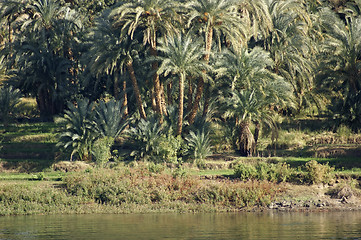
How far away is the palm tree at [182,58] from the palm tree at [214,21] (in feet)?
3.12

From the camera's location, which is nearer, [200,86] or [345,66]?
[200,86]

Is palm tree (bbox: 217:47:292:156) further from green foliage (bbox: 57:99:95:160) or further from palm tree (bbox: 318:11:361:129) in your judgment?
green foliage (bbox: 57:99:95:160)

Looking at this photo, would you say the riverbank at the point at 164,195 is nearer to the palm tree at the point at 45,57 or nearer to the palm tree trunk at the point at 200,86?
the palm tree trunk at the point at 200,86

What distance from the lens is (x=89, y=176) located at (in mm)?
33812

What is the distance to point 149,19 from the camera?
41.0 metres

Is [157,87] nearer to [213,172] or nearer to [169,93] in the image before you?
[169,93]

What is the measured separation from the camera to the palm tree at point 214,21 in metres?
40.7

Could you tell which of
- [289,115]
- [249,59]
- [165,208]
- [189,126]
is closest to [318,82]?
[289,115]

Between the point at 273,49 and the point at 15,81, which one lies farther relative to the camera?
the point at 15,81

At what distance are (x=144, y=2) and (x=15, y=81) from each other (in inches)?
682

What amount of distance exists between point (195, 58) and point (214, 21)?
2.87 m

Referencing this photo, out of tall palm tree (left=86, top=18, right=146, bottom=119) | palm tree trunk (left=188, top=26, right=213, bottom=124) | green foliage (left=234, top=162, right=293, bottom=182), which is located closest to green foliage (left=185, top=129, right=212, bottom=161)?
palm tree trunk (left=188, top=26, right=213, bottom=124)

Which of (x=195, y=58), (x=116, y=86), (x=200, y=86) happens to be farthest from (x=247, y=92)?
(x=116, y=86)

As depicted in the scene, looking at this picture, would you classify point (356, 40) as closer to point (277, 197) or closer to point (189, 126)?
point (189, 126)
